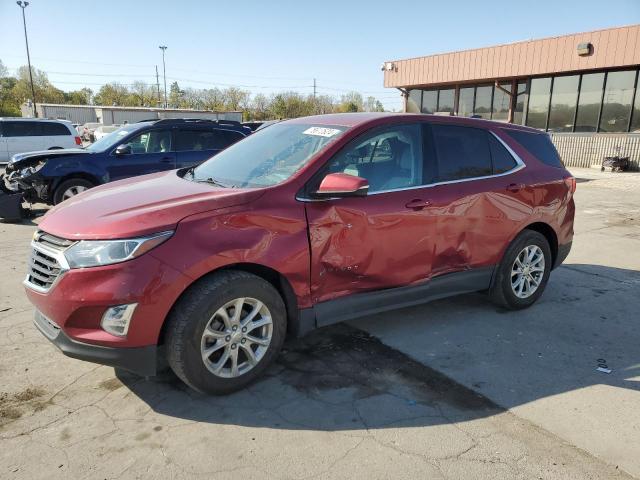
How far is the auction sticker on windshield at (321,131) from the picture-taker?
12.0ft

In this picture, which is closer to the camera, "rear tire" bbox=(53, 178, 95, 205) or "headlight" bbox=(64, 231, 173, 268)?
"headlight" bbox=(64, 231, 173, 268)

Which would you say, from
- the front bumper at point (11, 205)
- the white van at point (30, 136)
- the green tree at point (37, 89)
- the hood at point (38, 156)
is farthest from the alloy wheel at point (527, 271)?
the green tree at point (37, 89)

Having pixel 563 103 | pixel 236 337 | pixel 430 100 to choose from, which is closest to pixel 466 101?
pixel 430 100

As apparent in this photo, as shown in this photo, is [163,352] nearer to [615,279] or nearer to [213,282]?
[213,282]

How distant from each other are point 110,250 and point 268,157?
149 centimetres

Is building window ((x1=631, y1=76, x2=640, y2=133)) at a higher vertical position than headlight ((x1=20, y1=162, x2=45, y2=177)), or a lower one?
higher

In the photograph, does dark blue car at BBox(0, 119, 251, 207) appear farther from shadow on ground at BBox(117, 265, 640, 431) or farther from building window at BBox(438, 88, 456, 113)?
building window at BBox(438, 88, 456, 113)

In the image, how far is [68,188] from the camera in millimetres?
8914

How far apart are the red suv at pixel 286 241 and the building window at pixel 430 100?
70.0ft

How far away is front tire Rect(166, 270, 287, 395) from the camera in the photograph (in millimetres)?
2865

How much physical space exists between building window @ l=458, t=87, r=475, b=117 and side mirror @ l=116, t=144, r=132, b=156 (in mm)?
18188

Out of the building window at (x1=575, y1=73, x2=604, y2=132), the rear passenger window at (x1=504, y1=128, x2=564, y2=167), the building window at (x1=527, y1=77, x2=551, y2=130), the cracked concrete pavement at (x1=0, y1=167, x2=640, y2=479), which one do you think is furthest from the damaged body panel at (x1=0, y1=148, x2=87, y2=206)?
the building window at (x1=527, y1=77, x2=551, y2=130)

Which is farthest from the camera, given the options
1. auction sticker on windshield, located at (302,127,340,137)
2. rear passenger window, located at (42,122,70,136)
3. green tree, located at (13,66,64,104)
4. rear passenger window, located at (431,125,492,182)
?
green tree, located at (13,66,64,104)

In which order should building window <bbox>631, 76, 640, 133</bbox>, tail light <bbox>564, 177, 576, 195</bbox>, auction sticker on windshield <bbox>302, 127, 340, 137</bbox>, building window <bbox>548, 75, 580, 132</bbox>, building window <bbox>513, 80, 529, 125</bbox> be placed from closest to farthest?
1. auction sticker on windshield <bbox>302, 127, 340, 137</bbox>
2. tail light <bbox>564, 177, 576, 195</bbox>
3. building window <bbox>631, 76, 640, 133</bbox>
4. building window <bbox>548, 75, 580, 132</bbox>
5. building window <bbox>513, 80, 529, 125</bbox>
